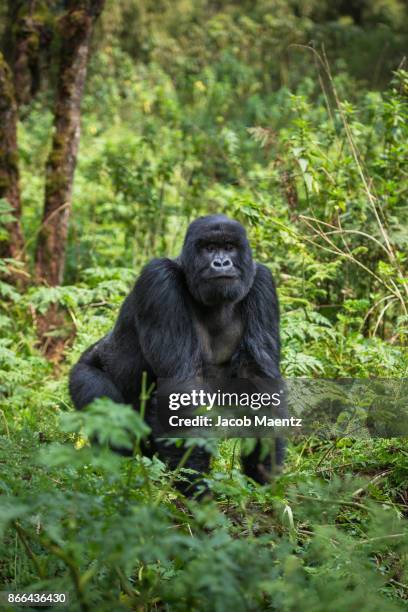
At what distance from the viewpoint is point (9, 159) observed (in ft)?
19.1

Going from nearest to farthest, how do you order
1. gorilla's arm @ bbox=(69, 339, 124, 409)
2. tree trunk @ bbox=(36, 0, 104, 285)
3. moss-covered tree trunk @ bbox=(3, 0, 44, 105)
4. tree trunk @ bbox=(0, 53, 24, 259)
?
gorilla's arm @ bbox=(69, 339, 124, 409) → tree trunk @ bbox=(0, 53, 24, 259) → tree trunk @ bbox=(36, 0, 104, 285) → moss-covered tree trunk @ bbox=(3, 0, 44, 105)

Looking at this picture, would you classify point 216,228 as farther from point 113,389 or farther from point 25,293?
point 25,293

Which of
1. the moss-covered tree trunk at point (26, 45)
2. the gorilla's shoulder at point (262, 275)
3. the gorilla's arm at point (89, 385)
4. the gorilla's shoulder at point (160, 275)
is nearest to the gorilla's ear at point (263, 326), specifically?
the gorilla's shoulder at point (262, 275)

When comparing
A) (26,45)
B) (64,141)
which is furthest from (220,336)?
(26,45)

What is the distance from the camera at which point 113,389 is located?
3.94 metres

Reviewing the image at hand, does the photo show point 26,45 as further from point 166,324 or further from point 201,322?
point 166,324

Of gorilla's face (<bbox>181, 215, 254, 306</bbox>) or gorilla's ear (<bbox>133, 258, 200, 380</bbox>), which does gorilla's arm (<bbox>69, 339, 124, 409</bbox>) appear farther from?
gorilla's face (<bbox>181, 215, 254, 306</bbox>)

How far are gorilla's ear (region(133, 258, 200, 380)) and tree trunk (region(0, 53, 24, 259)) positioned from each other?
2.41m

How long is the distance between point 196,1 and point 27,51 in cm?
1031

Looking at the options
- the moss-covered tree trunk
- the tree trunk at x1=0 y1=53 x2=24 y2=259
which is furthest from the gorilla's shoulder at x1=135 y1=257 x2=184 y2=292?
the moss-covered tree trunk

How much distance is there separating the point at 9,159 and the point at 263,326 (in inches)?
121

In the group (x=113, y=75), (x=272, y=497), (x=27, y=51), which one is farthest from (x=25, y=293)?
(x=113, y=75)

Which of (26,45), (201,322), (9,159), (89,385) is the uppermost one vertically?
(26,45)

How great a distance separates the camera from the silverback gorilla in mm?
3457
